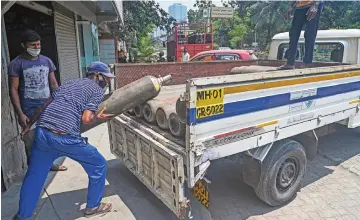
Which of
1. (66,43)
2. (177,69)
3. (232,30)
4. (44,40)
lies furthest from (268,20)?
(177,69)

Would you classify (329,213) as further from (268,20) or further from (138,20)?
(268,20)

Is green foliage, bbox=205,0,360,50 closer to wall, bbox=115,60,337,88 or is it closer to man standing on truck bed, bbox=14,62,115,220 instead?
wall, bbox=115,60,337,88

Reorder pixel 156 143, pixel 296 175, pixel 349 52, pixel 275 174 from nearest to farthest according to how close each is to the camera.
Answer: pixel 156 143, pixel 275 174, pixel 296 175, pixel 349 52

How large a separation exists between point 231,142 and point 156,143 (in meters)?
0.70

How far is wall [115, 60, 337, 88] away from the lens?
4.14m

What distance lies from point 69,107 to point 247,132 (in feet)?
5.49

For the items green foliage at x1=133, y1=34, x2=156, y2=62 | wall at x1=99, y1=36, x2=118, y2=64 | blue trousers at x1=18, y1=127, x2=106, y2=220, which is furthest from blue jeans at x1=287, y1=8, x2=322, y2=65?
green foliage at x1=133, y1=34, x2=156, y2=62

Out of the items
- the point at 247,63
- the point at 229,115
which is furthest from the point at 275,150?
the point at 247,63

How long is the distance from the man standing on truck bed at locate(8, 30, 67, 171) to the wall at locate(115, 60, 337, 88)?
36.2 inches

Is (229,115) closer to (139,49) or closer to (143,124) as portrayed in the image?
(143,124)

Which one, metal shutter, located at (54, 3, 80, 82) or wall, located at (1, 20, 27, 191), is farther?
metal shutter, located at (54, 3, 80, 82)

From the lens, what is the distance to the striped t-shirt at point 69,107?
273cm

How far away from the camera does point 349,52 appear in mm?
4957

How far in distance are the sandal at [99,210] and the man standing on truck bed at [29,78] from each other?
121 centimetres
